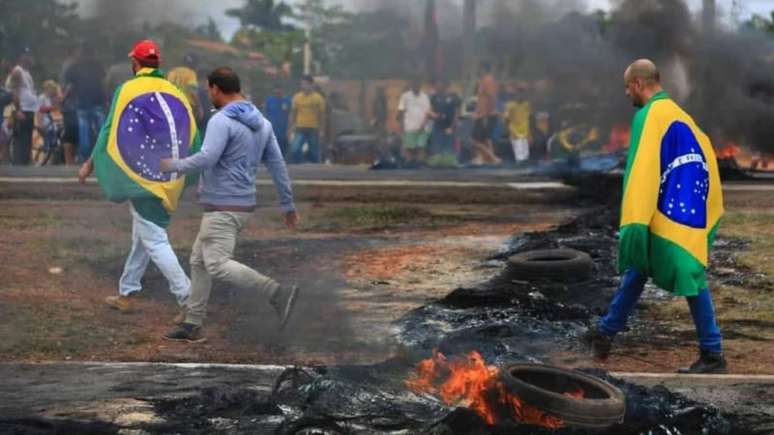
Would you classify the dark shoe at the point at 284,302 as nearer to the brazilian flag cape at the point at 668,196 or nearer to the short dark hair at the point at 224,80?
the short dark hair at the point at 224,80

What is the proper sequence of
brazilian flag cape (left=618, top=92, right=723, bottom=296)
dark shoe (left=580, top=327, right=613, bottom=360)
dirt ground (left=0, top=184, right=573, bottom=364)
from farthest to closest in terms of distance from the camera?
dirt ground (left=0, top=184, right=573, bottom=364)
dark shoe (left=580, top=327, right=613, bottom=360)
brazilian flag cape (left=618, top=92, right=723, bottom=296)

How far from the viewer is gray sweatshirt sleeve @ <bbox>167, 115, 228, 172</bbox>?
27.8 feet

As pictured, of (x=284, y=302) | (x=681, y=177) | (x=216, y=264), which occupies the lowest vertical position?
(x=284, y=302)

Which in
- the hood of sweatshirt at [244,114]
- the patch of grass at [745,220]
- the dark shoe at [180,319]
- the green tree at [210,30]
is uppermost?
the green tree at [210,30]

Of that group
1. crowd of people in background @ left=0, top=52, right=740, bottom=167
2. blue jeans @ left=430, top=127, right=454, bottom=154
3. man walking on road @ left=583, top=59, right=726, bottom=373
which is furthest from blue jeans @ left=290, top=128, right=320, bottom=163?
man walking on road @ left=583, top=59, right=726, bottom=373

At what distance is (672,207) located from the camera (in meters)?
7.59

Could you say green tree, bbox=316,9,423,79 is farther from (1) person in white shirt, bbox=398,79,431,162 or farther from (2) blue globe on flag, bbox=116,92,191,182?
(2) blue globe on flag, bbox=116,92,191,182

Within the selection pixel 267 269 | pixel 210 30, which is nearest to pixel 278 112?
pixel 210 30

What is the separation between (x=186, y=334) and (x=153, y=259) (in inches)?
37.0

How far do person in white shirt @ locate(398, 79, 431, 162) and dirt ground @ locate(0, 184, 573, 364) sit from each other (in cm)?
604

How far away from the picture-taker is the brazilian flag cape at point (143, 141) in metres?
9.24

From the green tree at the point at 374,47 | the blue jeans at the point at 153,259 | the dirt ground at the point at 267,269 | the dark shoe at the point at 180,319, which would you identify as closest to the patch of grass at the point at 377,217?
the dirt ground at the point at 267,269

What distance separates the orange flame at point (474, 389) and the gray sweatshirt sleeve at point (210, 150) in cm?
219

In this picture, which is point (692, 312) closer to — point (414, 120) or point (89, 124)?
point (89, 124)
